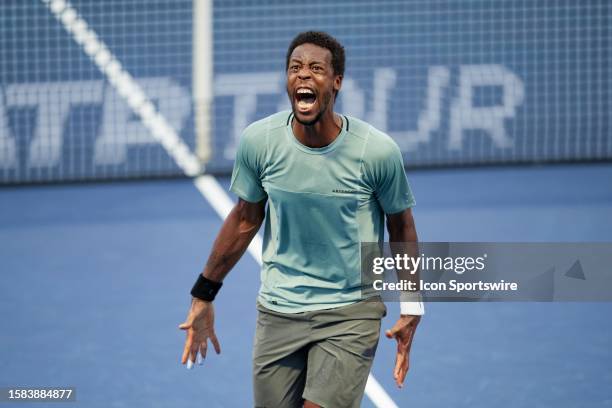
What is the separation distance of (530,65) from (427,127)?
186 centimetres

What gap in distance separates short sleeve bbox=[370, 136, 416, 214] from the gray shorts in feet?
1.30

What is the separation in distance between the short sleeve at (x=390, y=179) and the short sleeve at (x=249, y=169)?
450 millimetres

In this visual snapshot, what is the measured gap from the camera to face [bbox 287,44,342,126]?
14.4 feet

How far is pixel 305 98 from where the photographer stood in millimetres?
4402

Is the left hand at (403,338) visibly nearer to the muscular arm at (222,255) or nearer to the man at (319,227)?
the man at (319,227)

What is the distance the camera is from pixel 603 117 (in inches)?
576

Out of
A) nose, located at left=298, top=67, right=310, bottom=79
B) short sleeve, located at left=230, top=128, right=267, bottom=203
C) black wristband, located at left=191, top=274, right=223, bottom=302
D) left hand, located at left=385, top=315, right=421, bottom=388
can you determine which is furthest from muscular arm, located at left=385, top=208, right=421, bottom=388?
black wristband, located at left=191, top=274, right=223, bottom=302

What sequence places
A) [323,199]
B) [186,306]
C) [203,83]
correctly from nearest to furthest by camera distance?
1. [323,199]
2. [186,306]
3. [203,83]

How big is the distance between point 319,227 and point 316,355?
1.62ft

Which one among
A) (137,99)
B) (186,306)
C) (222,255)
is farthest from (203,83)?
(222,255)

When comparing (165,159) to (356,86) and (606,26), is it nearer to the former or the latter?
(356,86)

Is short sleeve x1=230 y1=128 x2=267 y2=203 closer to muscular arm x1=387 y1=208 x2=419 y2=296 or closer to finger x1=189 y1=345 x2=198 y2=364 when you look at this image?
muscular arm x1=387 y1=208 x2=419 y2=296

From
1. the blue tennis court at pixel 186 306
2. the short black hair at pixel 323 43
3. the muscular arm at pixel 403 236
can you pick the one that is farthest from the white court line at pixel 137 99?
the short black hair at pixel 323 43

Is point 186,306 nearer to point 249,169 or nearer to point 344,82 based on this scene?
point 249,169
